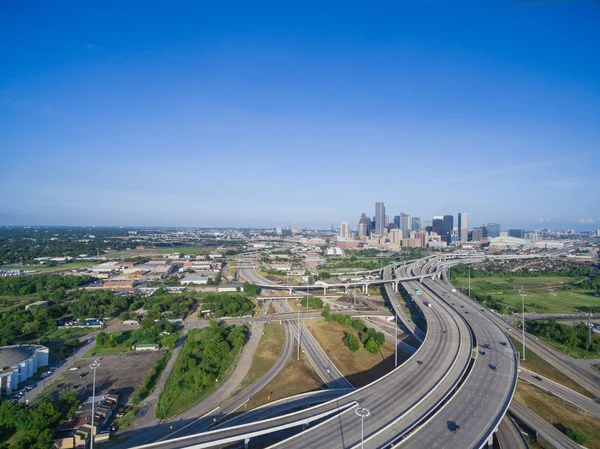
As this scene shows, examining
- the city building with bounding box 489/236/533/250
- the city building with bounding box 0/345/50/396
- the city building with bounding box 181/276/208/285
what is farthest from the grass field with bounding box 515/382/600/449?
the city building with bounding box 489/236/533/250

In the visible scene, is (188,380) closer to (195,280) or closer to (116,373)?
(116,373)

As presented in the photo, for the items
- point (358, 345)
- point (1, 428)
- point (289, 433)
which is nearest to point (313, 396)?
point (289, 433)

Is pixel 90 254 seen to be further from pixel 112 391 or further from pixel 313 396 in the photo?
pixel 313 396

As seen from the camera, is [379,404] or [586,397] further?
[586,397]

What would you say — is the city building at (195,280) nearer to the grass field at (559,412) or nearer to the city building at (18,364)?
the city building at (18,364)

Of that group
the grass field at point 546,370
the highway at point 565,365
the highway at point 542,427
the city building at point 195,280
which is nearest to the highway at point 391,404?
the highway at point 542,427
